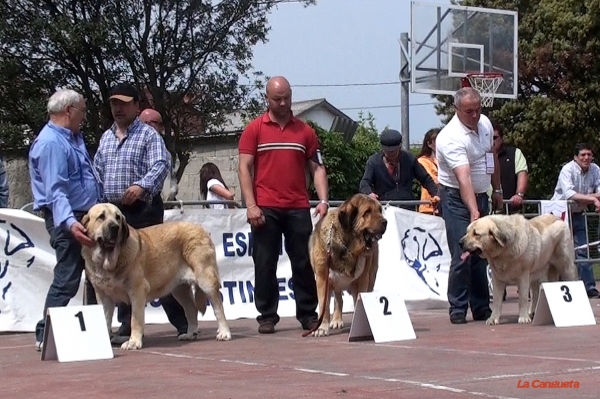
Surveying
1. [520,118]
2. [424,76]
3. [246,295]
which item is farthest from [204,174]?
[520,118]

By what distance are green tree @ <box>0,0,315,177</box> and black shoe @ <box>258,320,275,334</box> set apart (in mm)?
17586

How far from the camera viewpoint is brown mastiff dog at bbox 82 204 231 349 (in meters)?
8.10

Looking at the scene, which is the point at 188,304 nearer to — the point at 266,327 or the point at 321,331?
the point at 266,327

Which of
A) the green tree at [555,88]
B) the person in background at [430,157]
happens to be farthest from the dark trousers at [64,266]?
the green tree at [555,88]

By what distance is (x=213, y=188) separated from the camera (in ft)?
41.8

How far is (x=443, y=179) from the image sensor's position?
1012 cm

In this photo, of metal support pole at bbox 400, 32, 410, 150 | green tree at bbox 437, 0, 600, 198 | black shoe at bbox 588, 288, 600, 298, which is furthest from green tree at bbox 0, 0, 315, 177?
black shoe at bbox 588, 288, 600, 298

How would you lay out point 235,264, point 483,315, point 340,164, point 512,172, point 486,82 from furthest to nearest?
point 340,164 < point 486,82 < point 512,172 < point 235,264 < point 483,315

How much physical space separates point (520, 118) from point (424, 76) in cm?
1614

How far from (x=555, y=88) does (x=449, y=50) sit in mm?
16122

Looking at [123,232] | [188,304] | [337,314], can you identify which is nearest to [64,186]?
[123,232]

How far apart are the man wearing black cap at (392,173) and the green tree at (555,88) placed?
2433 centimetres

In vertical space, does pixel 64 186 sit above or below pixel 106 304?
above

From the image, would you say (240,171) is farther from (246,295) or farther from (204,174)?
(204,174)
